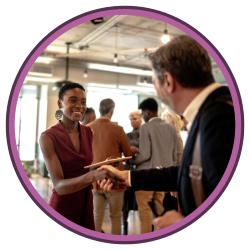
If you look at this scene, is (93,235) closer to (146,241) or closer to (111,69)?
(146,241)

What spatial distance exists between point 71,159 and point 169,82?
Result: 40 centimetres

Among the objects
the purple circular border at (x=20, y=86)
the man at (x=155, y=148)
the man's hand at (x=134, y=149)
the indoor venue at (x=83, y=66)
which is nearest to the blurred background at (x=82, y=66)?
the indoor venue at (x=83, y=66)

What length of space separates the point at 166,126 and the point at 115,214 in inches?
19.2

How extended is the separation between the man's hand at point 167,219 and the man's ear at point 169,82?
0.34m

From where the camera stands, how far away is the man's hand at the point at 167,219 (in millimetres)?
747

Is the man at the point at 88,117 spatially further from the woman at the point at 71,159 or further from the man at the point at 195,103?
the man at the point at 195,103

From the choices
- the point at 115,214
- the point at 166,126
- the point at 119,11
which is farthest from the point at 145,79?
the point at 119,11

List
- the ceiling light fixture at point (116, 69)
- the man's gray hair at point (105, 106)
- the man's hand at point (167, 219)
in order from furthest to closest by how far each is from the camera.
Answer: the ceiling light fixture at point (116, 69) → the man's gray hair at point (105, 106) → the man's hand at point (167, 219)

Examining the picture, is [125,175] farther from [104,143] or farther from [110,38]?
[110,38]

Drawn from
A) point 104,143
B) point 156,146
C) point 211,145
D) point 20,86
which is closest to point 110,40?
point 156,146

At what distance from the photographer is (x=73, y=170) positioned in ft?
2.80

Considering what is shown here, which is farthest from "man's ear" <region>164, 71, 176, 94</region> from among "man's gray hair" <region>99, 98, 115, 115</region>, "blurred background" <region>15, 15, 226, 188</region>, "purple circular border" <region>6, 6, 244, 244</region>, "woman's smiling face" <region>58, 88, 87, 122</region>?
"blurred background" <region>15, 15, 226, 188</region>

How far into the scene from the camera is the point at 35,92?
4652 millimetres

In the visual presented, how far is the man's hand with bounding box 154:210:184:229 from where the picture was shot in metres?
0.75
